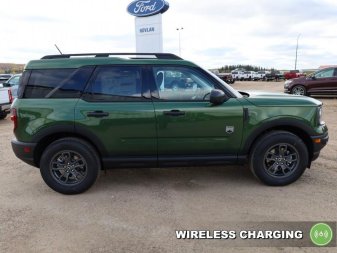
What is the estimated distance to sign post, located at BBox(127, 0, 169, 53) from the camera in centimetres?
1212

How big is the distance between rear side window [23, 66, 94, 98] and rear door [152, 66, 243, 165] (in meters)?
1.00

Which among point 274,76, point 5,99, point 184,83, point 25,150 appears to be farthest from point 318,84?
point 274,76

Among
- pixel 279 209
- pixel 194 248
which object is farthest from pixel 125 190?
pixel 279 209

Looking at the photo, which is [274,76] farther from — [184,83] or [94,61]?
[94,61]

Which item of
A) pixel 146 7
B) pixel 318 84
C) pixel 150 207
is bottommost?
pixel 150 207

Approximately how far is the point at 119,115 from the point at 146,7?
915cm

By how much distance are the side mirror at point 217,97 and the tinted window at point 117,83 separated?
38.3 inches

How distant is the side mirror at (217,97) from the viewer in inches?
163

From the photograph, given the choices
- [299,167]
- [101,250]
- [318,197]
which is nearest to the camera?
[101,250]

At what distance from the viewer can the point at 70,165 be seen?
4465 mm

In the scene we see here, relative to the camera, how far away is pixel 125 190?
465cm

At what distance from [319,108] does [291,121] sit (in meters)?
0.53

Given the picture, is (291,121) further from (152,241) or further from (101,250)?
(101,250)

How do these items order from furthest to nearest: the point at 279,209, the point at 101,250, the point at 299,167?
the point at 299,167
the point at 279,209
the point at 101,250
